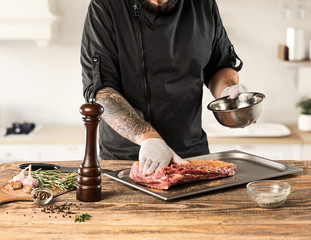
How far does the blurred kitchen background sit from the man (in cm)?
166

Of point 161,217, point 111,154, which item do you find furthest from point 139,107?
point 161,217

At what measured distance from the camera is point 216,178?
5.71 feet

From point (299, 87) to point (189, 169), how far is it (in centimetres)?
256

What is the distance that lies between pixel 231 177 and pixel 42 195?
0.66 m

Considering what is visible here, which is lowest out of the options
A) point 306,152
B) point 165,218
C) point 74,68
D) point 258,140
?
point 306,152

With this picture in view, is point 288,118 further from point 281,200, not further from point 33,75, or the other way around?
point 281,200

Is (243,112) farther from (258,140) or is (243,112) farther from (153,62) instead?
(258,140)

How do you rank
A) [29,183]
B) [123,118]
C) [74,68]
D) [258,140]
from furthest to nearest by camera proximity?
[74,68] → [258,140] → [123,118] → [29,183]

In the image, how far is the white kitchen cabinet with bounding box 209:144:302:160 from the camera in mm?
3533

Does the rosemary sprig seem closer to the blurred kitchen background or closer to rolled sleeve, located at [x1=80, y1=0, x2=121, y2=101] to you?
rolled sleeve, located at [x1=80, y1=0, x2=121, y2=101]

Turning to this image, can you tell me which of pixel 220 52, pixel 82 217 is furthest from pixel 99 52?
pixel 82 217

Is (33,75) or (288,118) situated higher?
(33,75)

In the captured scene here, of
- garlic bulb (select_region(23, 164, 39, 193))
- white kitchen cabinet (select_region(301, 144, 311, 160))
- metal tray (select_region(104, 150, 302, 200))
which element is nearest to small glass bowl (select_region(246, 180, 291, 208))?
metal tray (select_region(104, 150, 302, 200))

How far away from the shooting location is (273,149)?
140 inches
